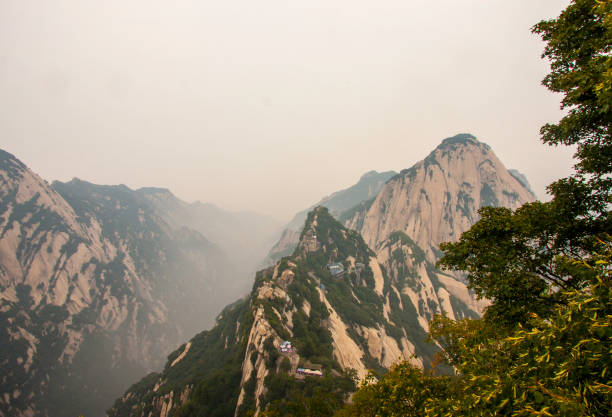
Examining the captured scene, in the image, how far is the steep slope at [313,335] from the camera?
4222 centimetres

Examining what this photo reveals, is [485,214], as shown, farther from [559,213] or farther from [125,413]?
[125,413]

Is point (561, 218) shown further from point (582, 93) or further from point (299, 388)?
point (299, 388)

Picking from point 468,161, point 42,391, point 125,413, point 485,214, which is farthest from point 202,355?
point 468,161

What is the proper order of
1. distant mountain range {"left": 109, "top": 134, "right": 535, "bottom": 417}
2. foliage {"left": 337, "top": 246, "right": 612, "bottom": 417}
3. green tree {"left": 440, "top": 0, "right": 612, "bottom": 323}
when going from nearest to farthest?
foliage {"left": 337, "top": 246, "right": 612, "bottom": 417} → green tree {"left": 440, "top": 0, "right": 612, "bottom": 323} → distant mountain range {"left": 109, "top": 134, "right": 535, "bottom": 417}

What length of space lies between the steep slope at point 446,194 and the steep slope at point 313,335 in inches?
1413

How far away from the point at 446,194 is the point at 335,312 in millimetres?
138061

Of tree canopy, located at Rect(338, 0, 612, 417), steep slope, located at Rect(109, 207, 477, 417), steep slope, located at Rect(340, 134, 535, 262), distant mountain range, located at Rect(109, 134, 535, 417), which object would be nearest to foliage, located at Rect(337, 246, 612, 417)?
tree canopy, located at Rect(338, 0, 612, 417)

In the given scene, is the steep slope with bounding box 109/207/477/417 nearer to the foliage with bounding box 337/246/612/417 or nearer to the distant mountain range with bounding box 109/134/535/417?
the distant mountain range with bounding box 109/134/535/417

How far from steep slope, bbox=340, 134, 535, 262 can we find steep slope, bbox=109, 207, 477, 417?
3589cm

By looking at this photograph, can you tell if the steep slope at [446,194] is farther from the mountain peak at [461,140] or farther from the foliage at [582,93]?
the foliage at [582,93]

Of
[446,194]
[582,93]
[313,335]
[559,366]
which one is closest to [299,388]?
[313,335]

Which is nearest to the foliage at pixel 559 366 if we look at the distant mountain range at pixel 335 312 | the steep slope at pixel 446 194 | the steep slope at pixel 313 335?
the steep slope at pixel 313 335

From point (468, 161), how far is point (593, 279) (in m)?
210

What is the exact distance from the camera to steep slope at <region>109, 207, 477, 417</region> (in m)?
42.2
